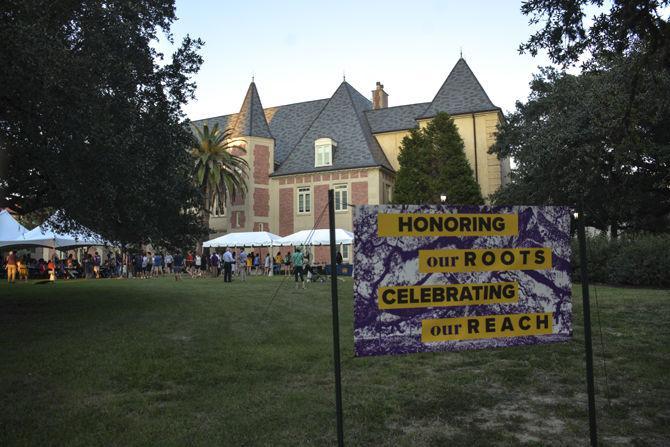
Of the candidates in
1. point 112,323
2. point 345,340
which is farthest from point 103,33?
point 345,340

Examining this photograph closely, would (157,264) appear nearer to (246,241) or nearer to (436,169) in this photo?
(246,241)

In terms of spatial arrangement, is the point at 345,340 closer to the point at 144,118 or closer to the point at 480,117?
the point at 144,118

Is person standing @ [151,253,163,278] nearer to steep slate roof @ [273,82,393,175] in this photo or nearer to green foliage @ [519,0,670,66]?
steep slate roof @ [273,82,393,175]

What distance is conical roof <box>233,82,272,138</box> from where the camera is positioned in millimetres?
46156

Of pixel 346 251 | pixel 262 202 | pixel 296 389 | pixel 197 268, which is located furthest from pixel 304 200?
pixel 296 389

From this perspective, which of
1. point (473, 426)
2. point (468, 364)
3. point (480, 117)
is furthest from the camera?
point (480, 117)

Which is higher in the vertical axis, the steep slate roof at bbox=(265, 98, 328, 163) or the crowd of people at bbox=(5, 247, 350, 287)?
the steep slate roof at bbox=(265, 98, 328, 163)

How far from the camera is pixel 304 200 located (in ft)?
147

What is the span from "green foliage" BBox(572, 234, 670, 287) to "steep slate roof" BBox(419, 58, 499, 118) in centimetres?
1965

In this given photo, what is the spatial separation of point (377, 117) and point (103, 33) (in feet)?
127

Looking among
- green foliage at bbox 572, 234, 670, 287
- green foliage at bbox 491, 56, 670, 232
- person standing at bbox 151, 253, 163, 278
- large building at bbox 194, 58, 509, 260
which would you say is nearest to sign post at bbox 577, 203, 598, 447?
green foliage at bbox 491, 56, 670, 232

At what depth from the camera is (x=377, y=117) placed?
48.4 metres

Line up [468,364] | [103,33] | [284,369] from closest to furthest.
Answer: [284,369], [468,364], [103,33]

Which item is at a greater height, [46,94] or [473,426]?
[46,94]
